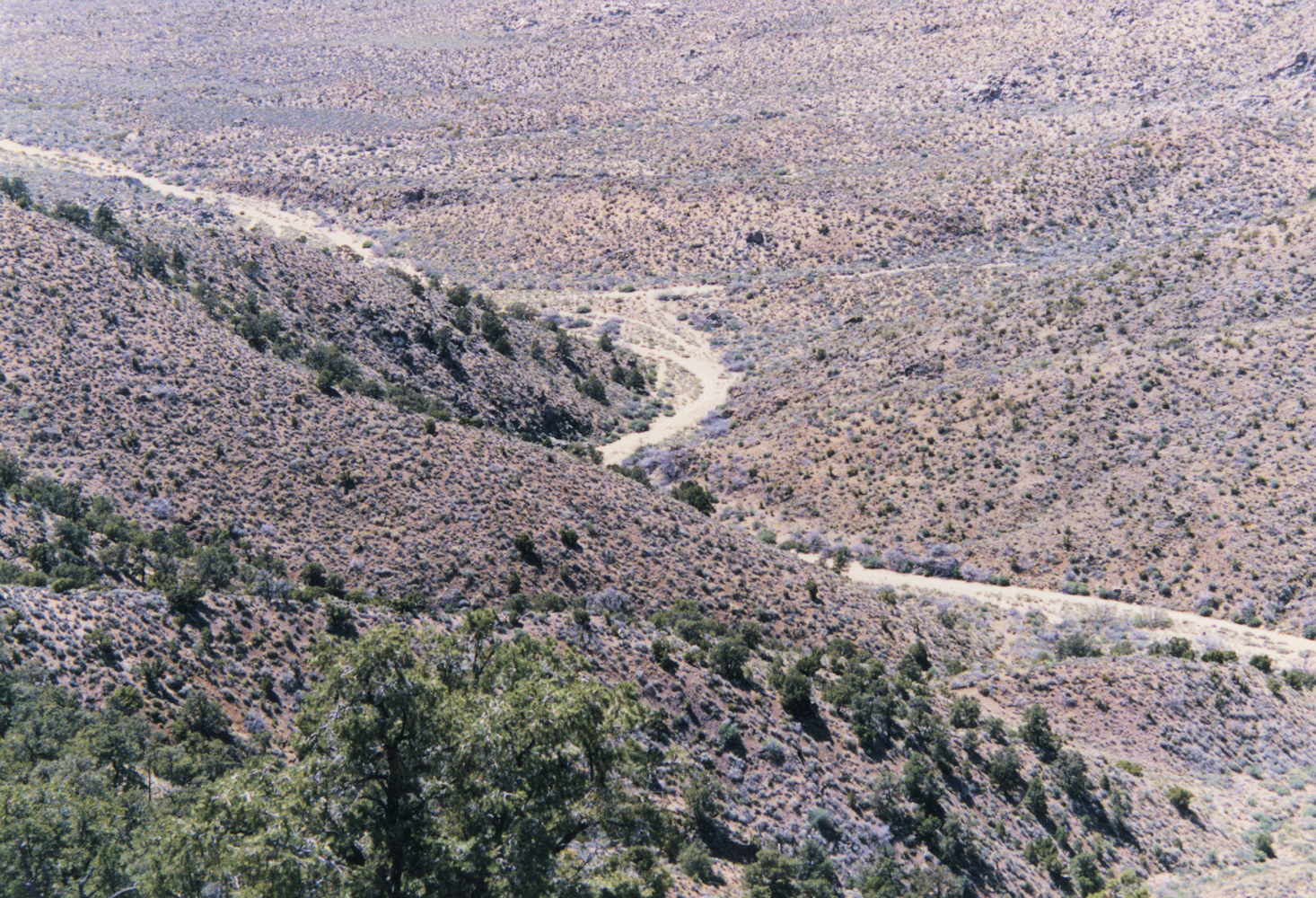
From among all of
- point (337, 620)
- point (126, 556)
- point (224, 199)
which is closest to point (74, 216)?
point (126, 556)

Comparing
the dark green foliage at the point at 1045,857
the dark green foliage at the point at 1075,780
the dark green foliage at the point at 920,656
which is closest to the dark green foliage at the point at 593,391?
the dark green foliage at the point at 920,656

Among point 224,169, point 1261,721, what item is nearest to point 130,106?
point 224,169

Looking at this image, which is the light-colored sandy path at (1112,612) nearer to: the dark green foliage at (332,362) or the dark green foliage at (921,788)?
the dark green foliage at (921,788)

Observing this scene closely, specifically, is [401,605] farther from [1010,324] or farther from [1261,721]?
[1010,324]

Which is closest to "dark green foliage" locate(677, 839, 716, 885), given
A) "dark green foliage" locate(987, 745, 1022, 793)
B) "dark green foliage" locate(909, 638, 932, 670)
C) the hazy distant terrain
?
the hazy distant terrain

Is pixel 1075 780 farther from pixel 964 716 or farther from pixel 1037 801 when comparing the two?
pixel 964 716

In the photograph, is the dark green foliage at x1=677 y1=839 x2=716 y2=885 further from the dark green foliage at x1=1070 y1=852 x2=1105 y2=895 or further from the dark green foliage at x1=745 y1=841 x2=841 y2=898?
the dark green foliage at x1=1070 y1=852 x2=1105 y2=895

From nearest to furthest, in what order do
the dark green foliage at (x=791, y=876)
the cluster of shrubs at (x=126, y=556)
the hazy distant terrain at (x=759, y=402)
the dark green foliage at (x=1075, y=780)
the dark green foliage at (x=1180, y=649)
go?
the dark green foliage at (x=791, y=876)
the cluster of shrubs at (x=126, y=556)
the hazy distant terrain at (x=759, y=402)
the dark green foliage at (x=1075, y=780)
the dark green foliage at (x=1180, y=649)
